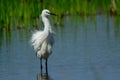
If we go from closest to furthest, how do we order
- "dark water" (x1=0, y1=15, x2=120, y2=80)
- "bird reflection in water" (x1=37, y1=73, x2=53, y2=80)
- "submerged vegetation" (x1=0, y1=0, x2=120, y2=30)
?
"bird reflection in water" (x1=37, y1=73, x2=53, y2=80) → "dark water" (x1=0, y1=15, x2=120, y2=80) → "submerged vegetation" (x1=0, y1=0, x2=120, y2=30)

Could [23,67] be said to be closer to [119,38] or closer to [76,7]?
[119,38]

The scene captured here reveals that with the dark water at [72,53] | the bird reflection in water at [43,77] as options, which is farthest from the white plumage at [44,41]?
the bird reflection in water at [43,77]

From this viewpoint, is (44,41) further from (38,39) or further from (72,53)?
(72,53)

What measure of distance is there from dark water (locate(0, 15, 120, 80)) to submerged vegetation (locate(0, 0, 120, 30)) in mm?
884

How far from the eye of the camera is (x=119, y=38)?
58.1ft

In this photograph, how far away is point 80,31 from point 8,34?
93.2 inches

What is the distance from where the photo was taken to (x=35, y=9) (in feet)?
80.1

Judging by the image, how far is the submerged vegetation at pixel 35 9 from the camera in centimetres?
2222

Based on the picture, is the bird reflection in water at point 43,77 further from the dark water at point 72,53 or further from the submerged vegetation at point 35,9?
the submerged vegetation at point 35,9

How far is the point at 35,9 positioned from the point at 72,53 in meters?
9.15

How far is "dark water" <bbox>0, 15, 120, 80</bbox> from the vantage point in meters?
12.7

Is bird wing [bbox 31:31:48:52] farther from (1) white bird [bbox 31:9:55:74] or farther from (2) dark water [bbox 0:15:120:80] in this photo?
(2) dark water [bbox 0:15:120:80]

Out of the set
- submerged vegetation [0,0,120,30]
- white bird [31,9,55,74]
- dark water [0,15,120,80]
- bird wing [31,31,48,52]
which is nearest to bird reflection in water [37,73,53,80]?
dark water [0,15,120,80]

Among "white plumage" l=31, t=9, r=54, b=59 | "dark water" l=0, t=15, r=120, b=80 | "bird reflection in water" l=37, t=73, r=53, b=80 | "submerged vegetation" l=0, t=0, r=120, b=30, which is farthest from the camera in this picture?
"submerged vegetation" l=0, t=0, r=120, b=30
